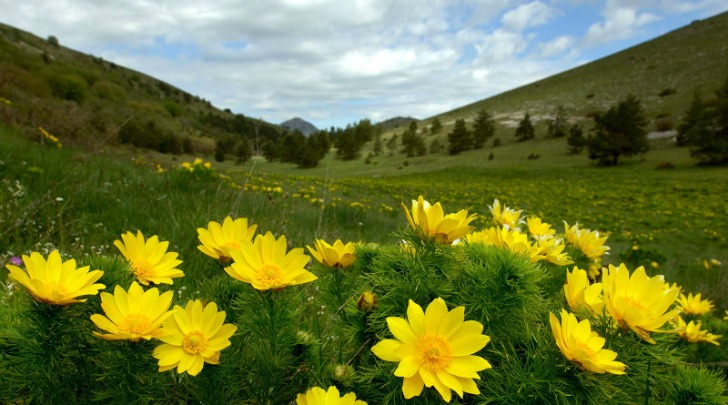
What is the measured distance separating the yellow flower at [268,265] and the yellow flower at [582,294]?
73cm

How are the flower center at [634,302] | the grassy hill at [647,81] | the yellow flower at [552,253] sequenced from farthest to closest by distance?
the grassy hill at [647,81], the yellow flower at [552,253], the flower center at [634,302]

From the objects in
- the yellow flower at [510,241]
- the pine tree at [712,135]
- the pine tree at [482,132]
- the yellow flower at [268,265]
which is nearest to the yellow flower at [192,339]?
the yellow flower at [268,265]

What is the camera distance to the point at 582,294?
1101mm

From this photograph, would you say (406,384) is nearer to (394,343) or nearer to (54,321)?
(394,343)

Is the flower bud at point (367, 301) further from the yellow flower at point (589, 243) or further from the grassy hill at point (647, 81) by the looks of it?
the grassy hill at point (647, 81)

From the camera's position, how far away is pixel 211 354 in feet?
2.76

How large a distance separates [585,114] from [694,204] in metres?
28.2

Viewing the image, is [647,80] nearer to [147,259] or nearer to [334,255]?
[334,255]

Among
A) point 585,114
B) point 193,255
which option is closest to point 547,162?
point 585,114

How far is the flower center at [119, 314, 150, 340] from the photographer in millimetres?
827

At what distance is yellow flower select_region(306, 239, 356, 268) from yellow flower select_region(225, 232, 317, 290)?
0.75ft

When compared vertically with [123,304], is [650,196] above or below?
below

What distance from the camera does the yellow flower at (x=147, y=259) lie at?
1.13 m

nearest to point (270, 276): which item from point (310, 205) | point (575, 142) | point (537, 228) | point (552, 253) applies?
point (552, 253)
